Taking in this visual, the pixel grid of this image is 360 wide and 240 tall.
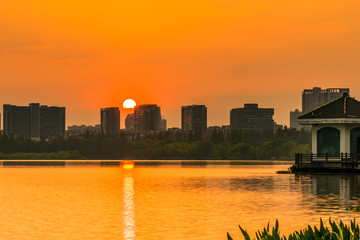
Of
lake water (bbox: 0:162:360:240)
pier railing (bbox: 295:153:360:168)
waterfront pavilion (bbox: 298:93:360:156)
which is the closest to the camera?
lake water (bbox: 0:162:360:240)

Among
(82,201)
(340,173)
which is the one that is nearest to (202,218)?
(82,201)

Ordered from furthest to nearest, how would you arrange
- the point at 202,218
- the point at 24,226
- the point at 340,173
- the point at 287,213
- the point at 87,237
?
the point at 340,173 → the point at 287,213 → the point at 202,218 → the point at 24,226 → the point at 87,237

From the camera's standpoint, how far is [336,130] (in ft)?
243

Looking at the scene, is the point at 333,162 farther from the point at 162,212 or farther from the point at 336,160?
the point at 162,212

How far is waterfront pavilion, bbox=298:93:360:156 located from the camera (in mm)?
73188

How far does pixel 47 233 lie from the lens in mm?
24156

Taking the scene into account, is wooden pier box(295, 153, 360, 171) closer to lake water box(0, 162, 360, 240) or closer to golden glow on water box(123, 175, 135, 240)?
lake water box(0, 162, 360, 240)

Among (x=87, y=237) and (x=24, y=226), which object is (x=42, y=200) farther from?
(x=87, y=237)

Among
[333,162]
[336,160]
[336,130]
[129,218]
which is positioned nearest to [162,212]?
[129,218]

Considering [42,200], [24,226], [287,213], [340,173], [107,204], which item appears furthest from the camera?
[340,173]

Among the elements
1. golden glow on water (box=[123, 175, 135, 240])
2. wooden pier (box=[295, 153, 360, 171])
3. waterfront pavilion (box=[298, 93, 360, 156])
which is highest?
waterfront pavilion (box=[298, 93, 360, 156])

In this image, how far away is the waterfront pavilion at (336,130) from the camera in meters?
73.2

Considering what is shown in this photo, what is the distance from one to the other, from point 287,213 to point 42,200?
666 inches

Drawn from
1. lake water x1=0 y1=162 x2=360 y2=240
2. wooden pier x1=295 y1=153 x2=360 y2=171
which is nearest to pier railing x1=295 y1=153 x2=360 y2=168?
wooden pier x1=295 y1=153 x2=360 y2=171
